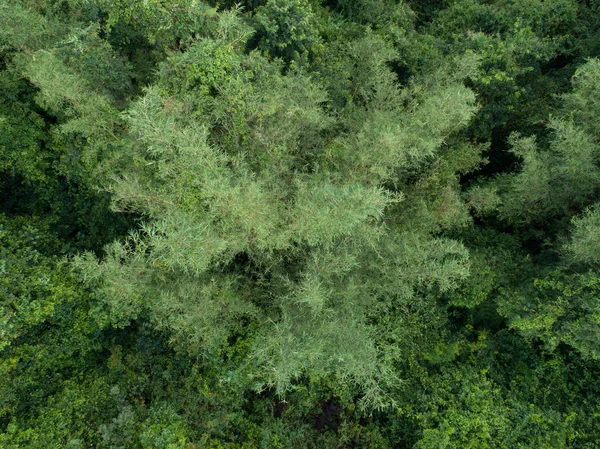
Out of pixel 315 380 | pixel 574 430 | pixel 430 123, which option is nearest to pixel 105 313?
pixel 315 380

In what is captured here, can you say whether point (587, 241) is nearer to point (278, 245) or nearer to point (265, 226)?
point (278, 245)

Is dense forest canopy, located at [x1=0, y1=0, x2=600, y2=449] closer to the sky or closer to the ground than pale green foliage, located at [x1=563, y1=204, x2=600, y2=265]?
closer to the ground

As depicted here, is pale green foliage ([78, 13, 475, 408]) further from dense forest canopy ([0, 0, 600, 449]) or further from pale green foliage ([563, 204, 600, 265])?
pale green foliage ([563, 204, 600, 265])

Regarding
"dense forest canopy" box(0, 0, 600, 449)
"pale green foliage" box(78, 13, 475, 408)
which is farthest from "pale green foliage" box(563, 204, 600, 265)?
"pale green foliage" box(78, 13, 475, 408)

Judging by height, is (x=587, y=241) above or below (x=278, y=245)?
above

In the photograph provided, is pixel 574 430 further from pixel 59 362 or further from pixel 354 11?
pixel 354 11

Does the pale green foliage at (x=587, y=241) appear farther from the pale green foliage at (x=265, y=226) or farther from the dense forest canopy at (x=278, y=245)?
the pale green foliage at (x=265, y=226)

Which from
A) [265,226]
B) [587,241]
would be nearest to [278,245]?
[265,226]

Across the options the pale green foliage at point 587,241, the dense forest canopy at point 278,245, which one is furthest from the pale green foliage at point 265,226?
the pale green foliage at point 587,241
